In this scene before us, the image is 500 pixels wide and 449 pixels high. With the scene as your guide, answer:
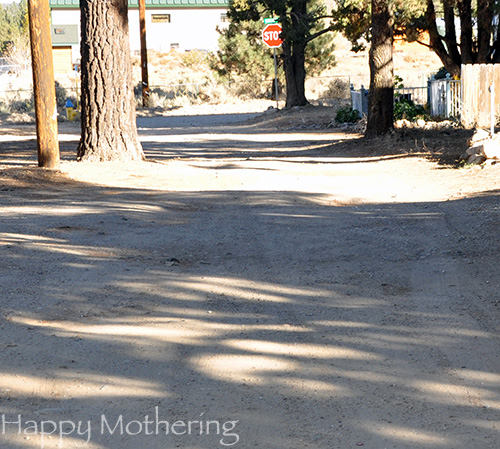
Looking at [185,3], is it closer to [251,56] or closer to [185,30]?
[185,30]

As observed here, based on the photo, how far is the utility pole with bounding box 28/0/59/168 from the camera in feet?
39.9

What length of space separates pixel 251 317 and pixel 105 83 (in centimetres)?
962

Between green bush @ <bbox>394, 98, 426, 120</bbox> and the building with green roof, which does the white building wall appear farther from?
green bush @ <bbox>394, 98, 426, 120</bbox>

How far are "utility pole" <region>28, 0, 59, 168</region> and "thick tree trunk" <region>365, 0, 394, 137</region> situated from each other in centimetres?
807


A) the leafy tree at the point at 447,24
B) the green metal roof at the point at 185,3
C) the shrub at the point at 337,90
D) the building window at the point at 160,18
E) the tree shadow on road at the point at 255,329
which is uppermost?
the green metal roof at the point at 185,3

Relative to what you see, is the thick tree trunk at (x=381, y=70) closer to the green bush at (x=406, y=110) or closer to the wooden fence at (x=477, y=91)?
the wooden fence at (x=477, y=91)

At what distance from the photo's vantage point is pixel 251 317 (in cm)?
512

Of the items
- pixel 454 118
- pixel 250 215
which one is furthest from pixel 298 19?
pixel 250 215

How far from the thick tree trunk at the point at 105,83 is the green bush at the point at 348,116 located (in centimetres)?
1169

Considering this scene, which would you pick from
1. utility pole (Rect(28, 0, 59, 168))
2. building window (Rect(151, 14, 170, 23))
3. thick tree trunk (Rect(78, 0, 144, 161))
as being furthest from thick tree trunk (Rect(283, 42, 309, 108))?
building window (Rect(151, 14, 170, 23))

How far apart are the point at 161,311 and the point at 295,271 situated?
4.79 ft

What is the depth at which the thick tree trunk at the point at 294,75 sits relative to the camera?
104 ft

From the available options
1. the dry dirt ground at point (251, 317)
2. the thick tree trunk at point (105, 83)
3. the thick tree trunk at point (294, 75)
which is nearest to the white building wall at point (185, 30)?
the thick tree trunk at point (294, 75)

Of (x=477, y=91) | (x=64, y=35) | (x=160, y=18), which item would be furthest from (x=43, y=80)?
(x=160, y=18)
